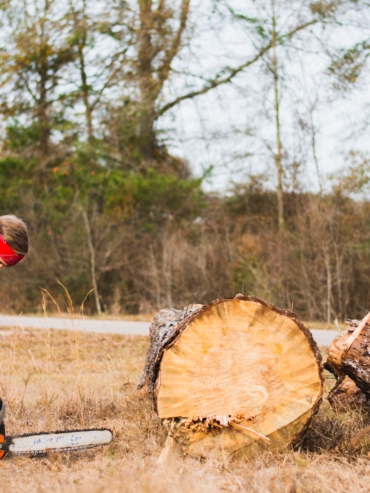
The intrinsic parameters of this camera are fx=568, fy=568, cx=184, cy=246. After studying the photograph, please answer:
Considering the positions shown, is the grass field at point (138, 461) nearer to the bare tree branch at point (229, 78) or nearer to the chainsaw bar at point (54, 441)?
the chainsaw bar at point (54, 441)

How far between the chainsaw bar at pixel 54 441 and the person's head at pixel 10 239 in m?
1.04

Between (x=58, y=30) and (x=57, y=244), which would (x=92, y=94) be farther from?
(x=57, y=244)

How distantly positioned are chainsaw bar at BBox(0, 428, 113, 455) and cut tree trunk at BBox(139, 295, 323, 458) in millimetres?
449

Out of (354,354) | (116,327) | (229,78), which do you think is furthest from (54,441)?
(229,78)

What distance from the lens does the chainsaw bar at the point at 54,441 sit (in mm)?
3328

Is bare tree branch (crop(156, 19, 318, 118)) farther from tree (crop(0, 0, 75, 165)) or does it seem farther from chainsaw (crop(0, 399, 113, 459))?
chainsaw (crop(0, 399, 113, 459))

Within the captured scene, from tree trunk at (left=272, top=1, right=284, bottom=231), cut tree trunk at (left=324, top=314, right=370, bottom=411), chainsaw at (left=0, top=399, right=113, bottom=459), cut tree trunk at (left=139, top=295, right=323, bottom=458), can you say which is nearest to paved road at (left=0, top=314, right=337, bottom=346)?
cut tree trunk at (left=324, top=314, right=370, bottom=411)

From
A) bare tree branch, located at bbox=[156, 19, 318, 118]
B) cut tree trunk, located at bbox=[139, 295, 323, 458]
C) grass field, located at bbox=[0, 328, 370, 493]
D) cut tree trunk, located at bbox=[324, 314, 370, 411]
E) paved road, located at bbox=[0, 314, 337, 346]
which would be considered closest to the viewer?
grass field, located at bbox=[0, 328, 370, 493]

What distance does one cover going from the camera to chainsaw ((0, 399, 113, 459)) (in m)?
3.33

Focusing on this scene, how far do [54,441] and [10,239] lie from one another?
1.23m

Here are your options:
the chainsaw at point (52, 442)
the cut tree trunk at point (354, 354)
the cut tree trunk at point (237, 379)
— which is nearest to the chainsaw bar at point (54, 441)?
the chainsaw at point (52, 442)

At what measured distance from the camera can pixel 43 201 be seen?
1875 cm

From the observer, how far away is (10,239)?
3.43m

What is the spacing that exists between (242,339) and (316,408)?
582mm
